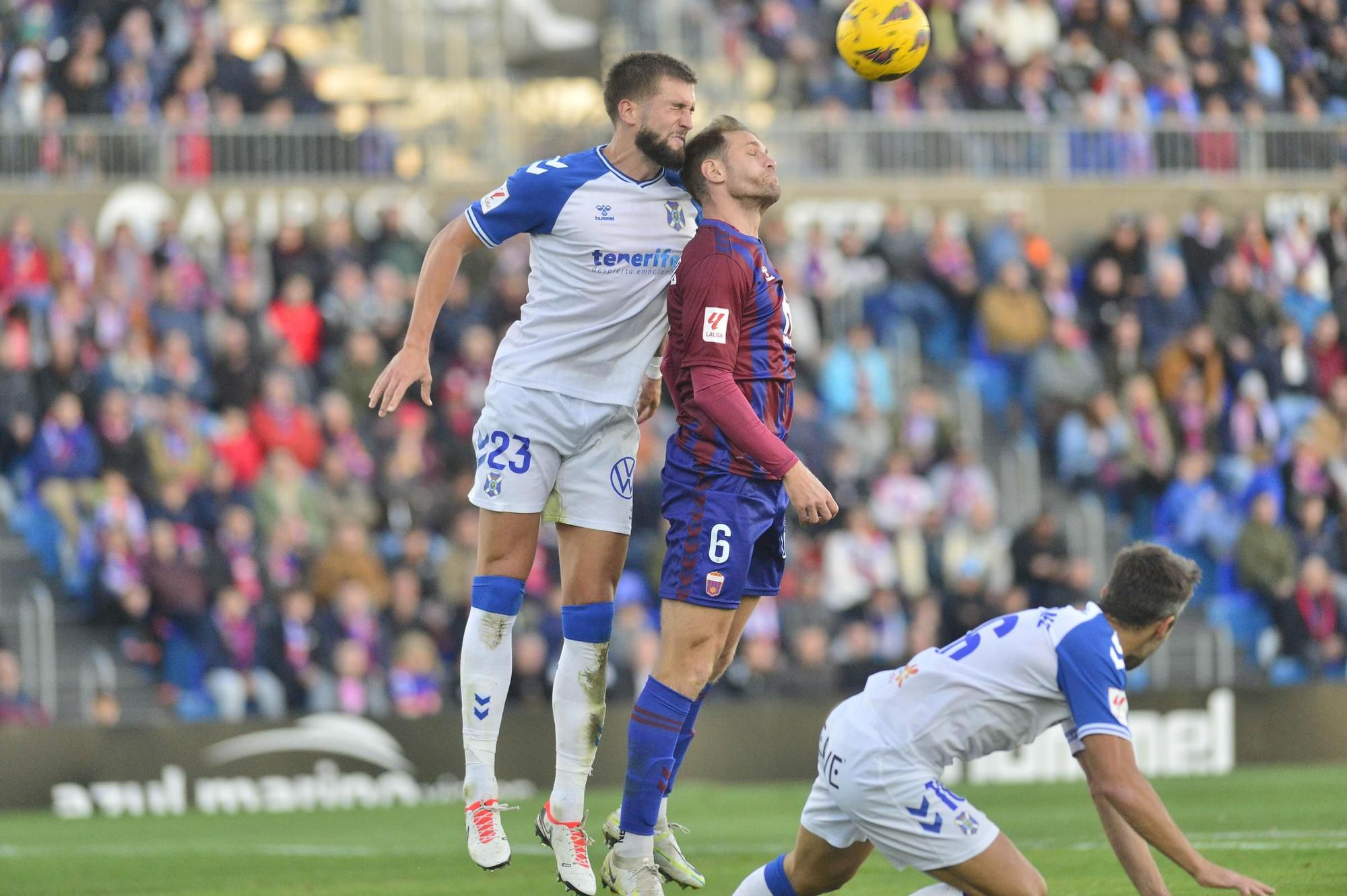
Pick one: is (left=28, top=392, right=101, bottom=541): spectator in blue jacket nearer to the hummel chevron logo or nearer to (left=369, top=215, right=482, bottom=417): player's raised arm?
(left=369, top=215, right=482, bottom=417): player's raised arm

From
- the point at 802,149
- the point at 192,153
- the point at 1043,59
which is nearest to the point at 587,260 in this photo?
the point at 192,153

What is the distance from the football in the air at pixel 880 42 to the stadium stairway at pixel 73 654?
971 centimetres

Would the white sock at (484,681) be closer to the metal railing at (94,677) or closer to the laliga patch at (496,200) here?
the laliga patch at (496,200)

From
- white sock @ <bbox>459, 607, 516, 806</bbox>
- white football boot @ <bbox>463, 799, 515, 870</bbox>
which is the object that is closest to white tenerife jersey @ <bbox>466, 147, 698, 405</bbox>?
white sock @ <bbox>459, 607, 516, 806</bbox>

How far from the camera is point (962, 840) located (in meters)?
6.49

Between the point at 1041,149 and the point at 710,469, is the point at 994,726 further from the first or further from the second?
the point at 1041,149

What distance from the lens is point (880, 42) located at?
27.2 feet

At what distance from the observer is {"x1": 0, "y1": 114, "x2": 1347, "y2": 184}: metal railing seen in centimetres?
2014

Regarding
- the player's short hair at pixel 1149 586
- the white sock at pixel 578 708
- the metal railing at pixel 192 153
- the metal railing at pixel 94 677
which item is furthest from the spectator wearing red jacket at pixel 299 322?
the player's short hair at pixel 1149 586

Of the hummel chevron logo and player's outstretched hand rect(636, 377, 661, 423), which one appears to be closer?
the hummel chevron logo

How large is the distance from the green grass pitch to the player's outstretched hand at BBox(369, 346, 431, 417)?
8.34 ft

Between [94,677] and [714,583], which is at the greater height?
[714,583]

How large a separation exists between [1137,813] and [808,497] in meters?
1.73

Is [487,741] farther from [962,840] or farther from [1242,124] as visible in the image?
[1242,124]
